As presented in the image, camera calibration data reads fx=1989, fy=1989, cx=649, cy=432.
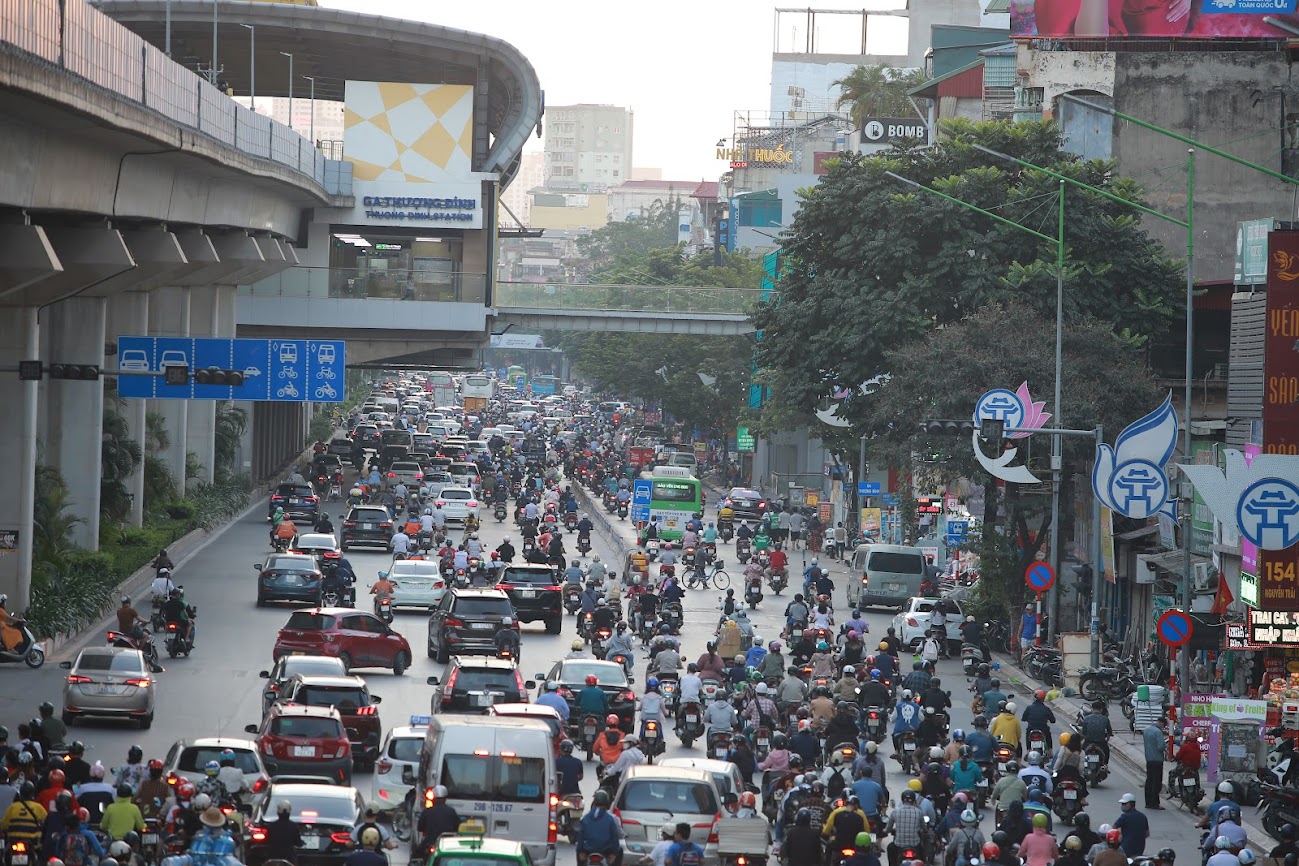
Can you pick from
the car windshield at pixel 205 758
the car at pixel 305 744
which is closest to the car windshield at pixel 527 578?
the car at pixel 305 744

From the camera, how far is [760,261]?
102 meters

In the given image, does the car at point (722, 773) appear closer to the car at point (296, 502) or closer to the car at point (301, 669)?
the car at point (301, 669)

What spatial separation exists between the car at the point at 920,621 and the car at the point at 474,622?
383 inches

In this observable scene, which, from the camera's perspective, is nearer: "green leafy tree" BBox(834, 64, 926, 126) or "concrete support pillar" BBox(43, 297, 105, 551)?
"concrete support pillar" BBox(43, 297, 105, 551)

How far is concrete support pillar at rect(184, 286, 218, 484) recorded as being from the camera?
63750mm

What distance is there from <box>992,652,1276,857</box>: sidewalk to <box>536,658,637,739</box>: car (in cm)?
702

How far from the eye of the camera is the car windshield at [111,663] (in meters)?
27.9

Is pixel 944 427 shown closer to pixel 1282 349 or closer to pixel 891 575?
pixel 1282 349

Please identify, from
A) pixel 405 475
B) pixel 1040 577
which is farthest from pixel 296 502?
pixel 1040 577

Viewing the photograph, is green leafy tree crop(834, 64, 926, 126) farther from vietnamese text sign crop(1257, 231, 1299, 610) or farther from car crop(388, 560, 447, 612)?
vietnamese text sign crop(1257, 231, 1299, 610)

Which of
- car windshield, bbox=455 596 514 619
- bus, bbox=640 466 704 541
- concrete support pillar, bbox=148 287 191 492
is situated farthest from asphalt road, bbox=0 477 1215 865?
bus, bbox=640 466 704 541

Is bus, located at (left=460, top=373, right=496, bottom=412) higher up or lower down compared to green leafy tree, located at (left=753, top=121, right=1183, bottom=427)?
lower down

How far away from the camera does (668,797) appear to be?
65.6 feet

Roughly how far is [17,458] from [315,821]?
2161 centimetres
